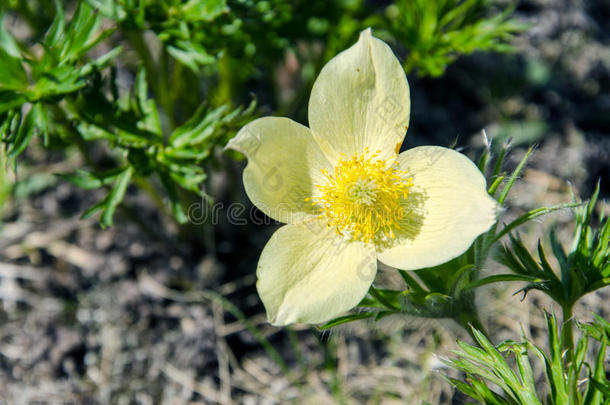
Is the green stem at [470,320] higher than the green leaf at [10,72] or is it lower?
lower

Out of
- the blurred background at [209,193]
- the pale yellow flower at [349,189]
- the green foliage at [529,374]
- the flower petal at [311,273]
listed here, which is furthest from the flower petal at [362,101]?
the green foliage at [529,374]

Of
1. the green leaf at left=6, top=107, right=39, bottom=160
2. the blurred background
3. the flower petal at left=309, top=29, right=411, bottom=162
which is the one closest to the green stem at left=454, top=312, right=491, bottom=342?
the blurred background

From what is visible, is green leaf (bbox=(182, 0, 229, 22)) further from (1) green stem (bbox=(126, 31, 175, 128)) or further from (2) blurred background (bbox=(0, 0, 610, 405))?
(1) green stem (bbox=(126, 31, 175, 128))

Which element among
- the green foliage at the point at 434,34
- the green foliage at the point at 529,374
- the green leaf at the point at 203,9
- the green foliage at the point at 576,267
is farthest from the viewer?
the green foliage at the point at 434,34

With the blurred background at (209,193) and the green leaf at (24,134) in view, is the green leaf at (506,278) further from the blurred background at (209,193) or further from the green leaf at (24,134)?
the green leaf at (24,134)

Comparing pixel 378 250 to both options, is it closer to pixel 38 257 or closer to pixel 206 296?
pixel 206 296

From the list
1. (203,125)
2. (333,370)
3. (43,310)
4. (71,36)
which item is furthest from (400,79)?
(43,310)
